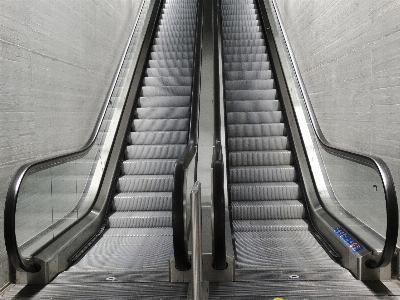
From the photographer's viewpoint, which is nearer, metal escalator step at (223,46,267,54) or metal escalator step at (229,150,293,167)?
metal escalator step at (229,150,293,167)

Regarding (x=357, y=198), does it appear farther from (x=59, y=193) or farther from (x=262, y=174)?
(x=59, y=193)

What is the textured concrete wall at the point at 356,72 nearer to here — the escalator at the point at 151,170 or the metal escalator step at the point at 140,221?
the escalator at the point at 151,170

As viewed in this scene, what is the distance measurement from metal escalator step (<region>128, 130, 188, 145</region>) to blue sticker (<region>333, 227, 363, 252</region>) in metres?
2.78

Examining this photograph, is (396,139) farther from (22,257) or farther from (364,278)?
(22,257)

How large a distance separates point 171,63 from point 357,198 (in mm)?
4992

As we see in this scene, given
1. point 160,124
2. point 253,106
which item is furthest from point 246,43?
point 160,124

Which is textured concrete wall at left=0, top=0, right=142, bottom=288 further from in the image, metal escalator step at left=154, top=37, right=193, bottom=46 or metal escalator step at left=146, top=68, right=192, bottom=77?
metal escalator step at left=154, top=37, right=193, bottom=46

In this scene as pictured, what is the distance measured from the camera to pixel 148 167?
5.96 m

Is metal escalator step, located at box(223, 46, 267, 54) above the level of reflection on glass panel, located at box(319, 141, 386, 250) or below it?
above

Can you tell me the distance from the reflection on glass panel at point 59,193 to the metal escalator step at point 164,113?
48 centimetres

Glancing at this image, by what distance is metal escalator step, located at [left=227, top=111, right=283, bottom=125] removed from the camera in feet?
21.7

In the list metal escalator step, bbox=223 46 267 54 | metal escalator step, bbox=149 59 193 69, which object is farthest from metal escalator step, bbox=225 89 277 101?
metal escalator step, bbox=223 46 267 54

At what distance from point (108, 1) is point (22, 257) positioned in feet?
16.5

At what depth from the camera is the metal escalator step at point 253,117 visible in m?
6.61
